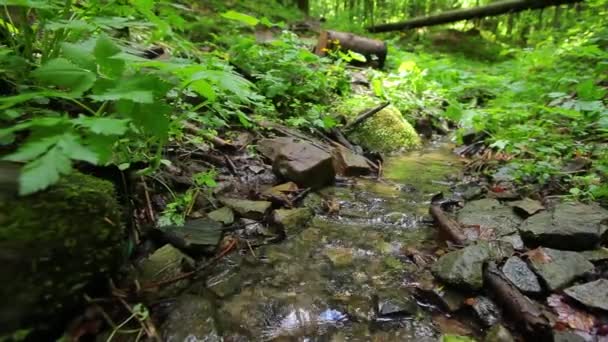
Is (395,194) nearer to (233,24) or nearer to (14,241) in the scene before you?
(14,241)

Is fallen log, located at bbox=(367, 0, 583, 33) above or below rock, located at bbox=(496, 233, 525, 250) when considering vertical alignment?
above

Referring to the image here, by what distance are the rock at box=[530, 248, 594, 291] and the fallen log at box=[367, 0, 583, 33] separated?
33.5ft

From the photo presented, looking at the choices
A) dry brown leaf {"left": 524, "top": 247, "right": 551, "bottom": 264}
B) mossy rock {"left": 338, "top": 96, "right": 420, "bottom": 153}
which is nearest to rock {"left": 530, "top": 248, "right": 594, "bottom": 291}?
dry brown leaf {"left": 524, "top": 247, "right": 551, "bottom": 264}

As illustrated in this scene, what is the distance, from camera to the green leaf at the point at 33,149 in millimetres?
1262

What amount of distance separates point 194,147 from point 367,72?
512 cm

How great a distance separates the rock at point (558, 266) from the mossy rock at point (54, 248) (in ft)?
7.92

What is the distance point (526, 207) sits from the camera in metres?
3.08

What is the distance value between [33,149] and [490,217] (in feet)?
9.95

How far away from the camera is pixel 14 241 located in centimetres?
146

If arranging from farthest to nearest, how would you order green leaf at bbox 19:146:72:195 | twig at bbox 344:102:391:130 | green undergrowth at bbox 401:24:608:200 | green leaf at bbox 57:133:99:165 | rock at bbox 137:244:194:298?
twig at bbox 344:102:391:130 → green undergrowth at bbox 401:24:608:200 → rock at bbox 137:244:194:298 → green leaf at bbox 57:133:99:165 → green leaf at bbox 19:146:72:195

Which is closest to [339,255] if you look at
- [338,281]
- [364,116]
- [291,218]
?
[338,281]

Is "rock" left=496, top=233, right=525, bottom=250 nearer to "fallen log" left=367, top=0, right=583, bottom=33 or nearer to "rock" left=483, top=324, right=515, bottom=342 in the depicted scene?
"rock" left=483, top=324, right=515, bottom=342

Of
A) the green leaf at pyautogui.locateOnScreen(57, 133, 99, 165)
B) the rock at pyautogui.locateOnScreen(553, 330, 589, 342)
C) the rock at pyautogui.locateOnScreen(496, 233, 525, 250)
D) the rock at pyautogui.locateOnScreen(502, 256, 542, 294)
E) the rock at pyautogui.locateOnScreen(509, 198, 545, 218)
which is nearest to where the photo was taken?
the green leaf at pyautogui.locateOnScreen(57, 133, 99, 165)

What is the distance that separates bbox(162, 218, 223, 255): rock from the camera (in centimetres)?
233
